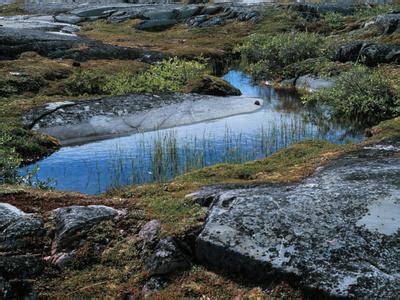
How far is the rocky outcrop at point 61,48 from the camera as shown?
60.6 m

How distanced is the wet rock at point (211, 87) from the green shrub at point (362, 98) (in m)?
11.0

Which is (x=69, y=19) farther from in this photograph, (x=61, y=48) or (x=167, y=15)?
(x=61, y=48)

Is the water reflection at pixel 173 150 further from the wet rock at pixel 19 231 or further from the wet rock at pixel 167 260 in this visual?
the wet rock at pixel 167 260

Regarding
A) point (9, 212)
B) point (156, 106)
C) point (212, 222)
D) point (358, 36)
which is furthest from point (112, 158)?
point (358, 36)

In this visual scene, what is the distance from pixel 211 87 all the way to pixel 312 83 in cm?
1144

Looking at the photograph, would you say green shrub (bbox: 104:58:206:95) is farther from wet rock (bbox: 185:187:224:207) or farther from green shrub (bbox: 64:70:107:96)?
wet rock (bbox: 185:187:224:207)

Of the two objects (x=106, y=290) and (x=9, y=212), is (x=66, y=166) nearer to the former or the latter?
(x=9, y=212)

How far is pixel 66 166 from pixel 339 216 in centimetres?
1956

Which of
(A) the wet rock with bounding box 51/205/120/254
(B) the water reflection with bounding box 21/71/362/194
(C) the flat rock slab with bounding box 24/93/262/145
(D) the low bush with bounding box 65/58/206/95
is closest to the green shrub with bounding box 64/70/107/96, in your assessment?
(D) the low bush with bounding box 65/58/206/95

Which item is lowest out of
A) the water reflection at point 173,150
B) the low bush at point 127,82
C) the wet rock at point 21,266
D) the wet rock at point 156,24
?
the water reflection at point 173,150

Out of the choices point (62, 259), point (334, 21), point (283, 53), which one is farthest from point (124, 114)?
point (334, 21)

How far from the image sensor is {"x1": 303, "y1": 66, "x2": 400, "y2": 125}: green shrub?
36844 millimetres

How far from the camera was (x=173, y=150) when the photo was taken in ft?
95.7

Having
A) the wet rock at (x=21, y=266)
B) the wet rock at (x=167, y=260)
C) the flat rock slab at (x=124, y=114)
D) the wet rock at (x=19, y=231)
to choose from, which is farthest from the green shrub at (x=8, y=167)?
the wet rock at (x=167, y=260)
